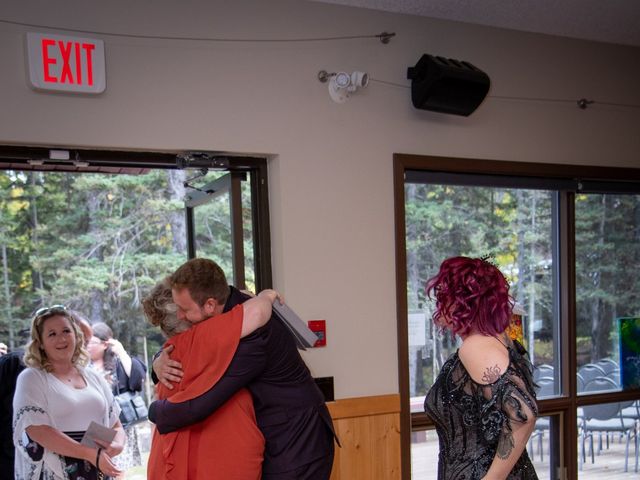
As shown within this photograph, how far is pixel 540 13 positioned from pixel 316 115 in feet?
4.26

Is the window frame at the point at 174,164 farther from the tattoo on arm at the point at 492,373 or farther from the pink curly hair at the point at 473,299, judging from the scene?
the tattoo on arm at the point at 492,373

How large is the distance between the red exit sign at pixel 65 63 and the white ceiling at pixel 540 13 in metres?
1.11

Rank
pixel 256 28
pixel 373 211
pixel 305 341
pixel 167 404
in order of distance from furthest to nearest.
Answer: pixel 373 211 < pixel 256 28 < pixel 305 341 < pixel 167 404

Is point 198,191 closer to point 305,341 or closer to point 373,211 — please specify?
point 373,211

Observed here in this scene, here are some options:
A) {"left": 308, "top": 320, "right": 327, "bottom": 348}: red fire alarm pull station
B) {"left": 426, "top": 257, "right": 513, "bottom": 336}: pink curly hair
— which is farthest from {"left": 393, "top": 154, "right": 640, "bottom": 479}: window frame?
{"left": 426, "top": 257, "right": 513, "bottom": 336}: pink curly hair

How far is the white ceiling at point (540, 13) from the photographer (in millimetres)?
2846

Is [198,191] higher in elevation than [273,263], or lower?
higher

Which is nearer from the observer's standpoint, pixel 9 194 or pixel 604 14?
pixel 604 14

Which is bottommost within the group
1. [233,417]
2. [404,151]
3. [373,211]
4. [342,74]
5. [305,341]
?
[233,417]

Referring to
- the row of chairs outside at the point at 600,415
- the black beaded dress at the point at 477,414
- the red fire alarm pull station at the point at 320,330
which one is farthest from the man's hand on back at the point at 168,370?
the row of chairs outside at the point at 600,415

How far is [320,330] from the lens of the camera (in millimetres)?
2732

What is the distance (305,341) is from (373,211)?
3.29 feet

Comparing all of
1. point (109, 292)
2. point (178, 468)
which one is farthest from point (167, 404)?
point (109, 292)

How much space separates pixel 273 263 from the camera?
8.97 ft
